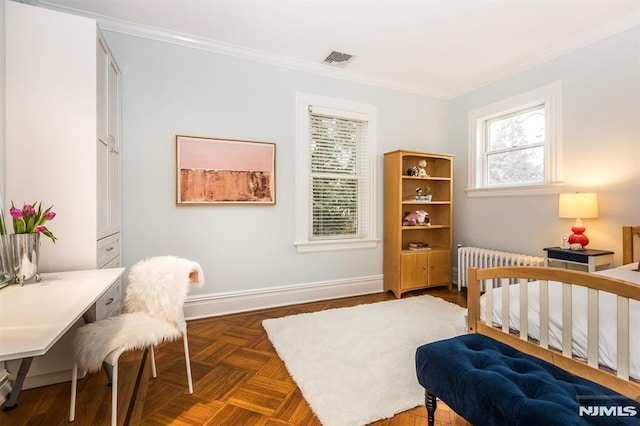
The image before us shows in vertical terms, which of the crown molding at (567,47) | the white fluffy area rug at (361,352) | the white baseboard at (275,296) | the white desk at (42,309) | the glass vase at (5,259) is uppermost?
the crown molding at (567,47)

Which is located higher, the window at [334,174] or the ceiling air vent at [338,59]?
the ceiling air vent at [338,59]

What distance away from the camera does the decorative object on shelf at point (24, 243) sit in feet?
5.16

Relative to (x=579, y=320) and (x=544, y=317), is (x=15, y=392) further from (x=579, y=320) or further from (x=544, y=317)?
(x=579, y=320)

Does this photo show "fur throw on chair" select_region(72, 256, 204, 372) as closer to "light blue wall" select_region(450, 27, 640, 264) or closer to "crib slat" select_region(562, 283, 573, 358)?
"crib slat" select_region(562, 283, 573, 358)

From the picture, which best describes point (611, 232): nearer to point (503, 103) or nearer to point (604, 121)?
point (604, 121)

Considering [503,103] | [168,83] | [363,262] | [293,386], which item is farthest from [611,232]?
[168,83]

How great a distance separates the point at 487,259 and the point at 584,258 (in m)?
1.00

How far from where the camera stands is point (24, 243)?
160 centimetres

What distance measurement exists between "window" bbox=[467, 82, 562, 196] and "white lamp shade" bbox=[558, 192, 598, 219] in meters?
0.41

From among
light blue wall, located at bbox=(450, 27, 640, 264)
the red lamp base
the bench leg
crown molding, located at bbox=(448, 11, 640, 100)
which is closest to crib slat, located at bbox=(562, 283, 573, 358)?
the bench leg

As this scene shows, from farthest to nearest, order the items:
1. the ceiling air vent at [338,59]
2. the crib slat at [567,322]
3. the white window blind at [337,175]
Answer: the white window blind at [337,175] → the ceiling air vent at [338,59] → the crib slat at [567,322]

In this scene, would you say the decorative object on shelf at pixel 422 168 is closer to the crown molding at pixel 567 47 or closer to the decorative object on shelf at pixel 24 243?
the crown molding at pixel 567 47

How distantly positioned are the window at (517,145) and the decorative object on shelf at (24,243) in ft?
14.0

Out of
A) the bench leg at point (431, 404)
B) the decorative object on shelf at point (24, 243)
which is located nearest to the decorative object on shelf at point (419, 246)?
the bench leg at point (431, 404)
